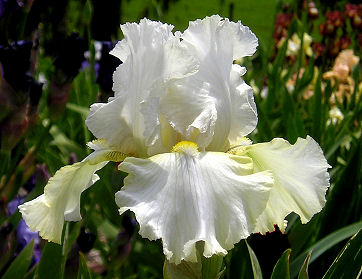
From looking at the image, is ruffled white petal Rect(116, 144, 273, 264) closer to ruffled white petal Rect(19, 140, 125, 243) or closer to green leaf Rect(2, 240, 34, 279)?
ruffled white petal Rect(19, 140, 125, 243)

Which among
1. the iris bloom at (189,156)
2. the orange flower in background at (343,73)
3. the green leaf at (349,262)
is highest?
the iris bloom at (189,156)

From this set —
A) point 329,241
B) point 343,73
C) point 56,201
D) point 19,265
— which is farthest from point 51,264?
point 343,73

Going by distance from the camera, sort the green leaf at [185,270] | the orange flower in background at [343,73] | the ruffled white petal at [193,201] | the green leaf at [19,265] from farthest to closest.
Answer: the orange flower in background at [343,73] < the green leaf at [19,265] < the green leaf at [185,270] < the ruffled white petal at [193,201]

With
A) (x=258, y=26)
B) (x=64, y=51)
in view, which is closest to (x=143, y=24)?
(x=64, y=51)

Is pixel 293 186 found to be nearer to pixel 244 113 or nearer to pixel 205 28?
pixel 244 113

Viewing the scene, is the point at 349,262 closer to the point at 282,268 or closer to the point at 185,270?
the point at 282,268

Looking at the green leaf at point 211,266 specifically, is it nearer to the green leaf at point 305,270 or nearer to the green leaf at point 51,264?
the green leaf at point 305,270

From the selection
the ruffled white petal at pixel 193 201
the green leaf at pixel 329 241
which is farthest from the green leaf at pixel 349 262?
the ruffled white petal at pixel 193 201
